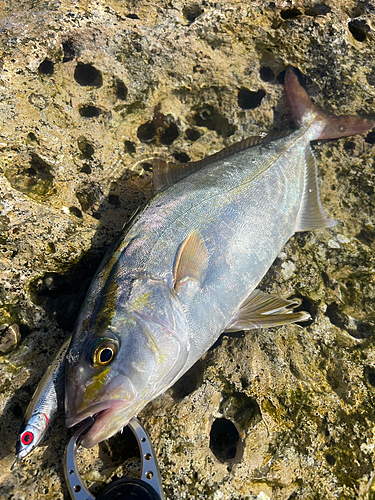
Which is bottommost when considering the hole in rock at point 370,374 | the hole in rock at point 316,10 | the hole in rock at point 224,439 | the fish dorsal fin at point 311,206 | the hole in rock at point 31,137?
the hole in rock at point 370,374

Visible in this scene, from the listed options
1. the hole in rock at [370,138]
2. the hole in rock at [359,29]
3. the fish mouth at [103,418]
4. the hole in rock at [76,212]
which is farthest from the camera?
the hole in rock at [359,29]

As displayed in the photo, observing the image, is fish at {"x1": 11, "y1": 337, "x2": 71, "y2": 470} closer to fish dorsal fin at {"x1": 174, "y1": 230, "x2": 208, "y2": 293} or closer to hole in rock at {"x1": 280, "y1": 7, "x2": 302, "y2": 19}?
fish dorsal fin at {"x1": 174, "y1": 230, "x2": 208, "y2": 293}

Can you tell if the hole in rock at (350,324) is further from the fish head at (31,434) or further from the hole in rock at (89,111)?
the hole in rock at (89,111)

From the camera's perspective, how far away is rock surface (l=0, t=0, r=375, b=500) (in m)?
1.56

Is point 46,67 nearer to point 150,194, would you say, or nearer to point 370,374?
point 150,194

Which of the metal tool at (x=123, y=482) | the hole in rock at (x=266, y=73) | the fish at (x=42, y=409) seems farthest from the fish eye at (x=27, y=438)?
the hole in rock at (x=266, y=73)

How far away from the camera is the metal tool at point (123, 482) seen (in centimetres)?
134

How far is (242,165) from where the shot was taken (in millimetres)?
2160

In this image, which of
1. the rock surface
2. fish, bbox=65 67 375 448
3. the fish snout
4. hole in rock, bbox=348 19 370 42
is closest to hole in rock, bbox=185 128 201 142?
the rock surface

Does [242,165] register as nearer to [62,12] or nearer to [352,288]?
[352,288]

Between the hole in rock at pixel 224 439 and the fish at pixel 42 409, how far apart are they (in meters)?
0.84

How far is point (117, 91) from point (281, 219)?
1593mm

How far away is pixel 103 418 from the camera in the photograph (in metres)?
1.20

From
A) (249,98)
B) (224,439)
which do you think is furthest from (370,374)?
(249,98)
